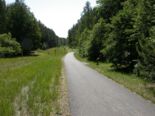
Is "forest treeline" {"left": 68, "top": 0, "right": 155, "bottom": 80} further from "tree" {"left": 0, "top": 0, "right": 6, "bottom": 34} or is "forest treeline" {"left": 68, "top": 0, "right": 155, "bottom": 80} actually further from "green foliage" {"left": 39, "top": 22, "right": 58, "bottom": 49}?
"green foliage" {"left": 39, "top": 22, "right": 58, "bottom": 49}

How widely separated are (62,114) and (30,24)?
82.3 meters

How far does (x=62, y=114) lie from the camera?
11672mm

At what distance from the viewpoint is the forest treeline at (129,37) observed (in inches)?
710

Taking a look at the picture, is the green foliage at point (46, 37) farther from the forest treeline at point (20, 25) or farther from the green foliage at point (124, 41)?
the green foliage at point (124, 41)

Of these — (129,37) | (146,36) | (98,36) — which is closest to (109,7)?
(98,36)

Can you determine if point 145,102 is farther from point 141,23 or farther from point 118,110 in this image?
point 141,23

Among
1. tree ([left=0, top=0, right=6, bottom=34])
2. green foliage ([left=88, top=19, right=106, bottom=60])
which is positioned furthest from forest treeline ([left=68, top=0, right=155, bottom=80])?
tree ([left=0, top=0, right=6, bottom=34])

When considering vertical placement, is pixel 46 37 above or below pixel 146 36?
below

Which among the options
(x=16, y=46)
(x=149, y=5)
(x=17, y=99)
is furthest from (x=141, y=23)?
(x=16, y=46)

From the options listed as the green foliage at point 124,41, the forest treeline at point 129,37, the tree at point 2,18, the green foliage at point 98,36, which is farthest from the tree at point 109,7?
the tree at point 2,18

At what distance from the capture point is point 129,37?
26.9 m

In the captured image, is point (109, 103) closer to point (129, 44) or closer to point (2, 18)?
point (129, 44)

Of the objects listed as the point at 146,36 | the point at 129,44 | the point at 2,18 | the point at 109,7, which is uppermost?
the point at 2,18

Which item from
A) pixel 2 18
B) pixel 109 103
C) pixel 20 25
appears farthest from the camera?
pixel 20 25
